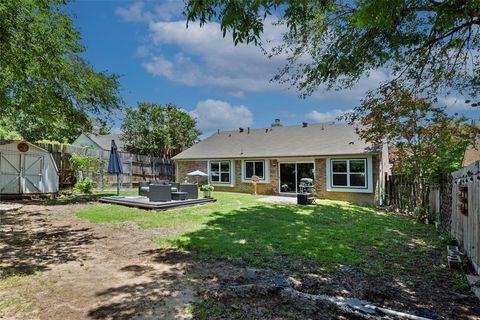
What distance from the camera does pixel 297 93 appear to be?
27.4 ft

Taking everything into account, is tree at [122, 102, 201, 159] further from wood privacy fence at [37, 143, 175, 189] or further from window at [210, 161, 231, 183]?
window at [210, 161, 231, 183]

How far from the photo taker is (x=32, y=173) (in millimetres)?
14125

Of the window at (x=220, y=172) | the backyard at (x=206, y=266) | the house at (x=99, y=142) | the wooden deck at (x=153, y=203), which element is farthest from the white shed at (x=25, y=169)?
the house at (x=99, y=142)

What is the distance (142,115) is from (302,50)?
22463mm

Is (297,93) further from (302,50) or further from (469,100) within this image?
(469,100)

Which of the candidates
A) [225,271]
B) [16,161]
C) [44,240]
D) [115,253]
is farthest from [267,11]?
[16,161]

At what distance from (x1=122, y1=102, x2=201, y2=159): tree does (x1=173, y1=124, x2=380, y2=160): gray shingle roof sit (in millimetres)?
6011

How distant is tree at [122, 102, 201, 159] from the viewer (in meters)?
27.9

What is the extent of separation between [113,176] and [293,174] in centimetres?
1181

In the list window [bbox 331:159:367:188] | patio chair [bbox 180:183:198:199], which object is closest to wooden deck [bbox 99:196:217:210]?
patio chair [bbox 180:183:198:199]

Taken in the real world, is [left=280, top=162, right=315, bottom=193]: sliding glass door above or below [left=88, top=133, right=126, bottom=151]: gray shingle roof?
below

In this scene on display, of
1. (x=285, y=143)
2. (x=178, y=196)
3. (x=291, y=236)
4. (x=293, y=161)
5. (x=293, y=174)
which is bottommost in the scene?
(x=291, y=236)

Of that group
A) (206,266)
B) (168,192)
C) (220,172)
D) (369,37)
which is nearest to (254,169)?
(220,172)

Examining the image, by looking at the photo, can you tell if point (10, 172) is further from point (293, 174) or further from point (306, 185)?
point (293, 174)
